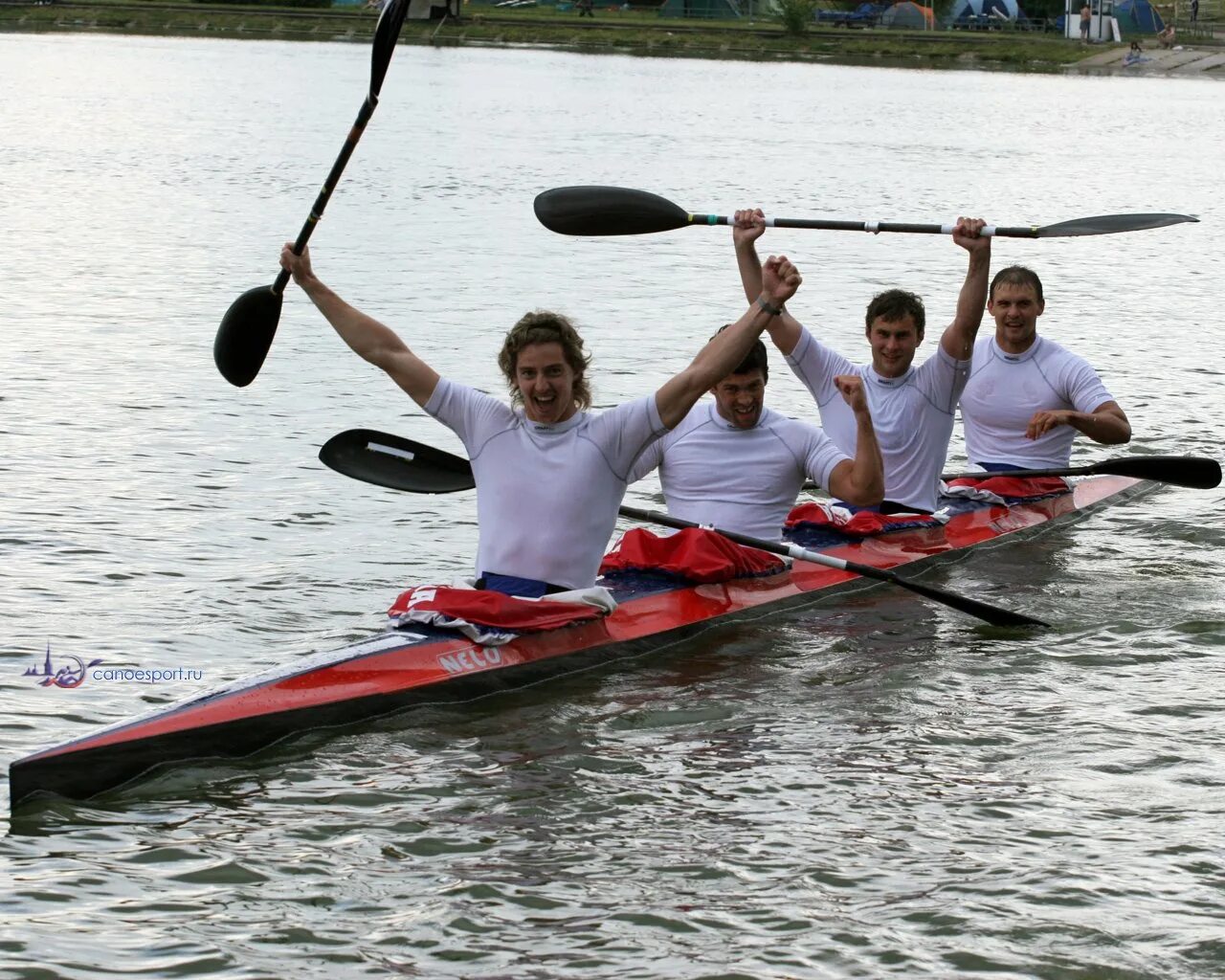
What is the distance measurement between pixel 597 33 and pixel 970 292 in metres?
62.1

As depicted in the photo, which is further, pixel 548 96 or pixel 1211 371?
pixel 548 96

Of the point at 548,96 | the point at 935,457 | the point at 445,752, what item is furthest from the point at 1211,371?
the point at 548,96

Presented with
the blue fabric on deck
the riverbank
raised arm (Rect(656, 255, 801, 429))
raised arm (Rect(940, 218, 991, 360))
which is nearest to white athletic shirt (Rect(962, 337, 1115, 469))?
raised arm (Rect(940, 218, 991, 360))

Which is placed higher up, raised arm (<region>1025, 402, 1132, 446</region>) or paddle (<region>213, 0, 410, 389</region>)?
paddle (<region>213, 0, 410, 389</region>)

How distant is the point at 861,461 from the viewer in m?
7.70

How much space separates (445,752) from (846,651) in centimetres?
226

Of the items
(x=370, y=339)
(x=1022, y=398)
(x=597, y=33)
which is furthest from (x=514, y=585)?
(x=597, y=33)

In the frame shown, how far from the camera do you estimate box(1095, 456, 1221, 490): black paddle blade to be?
996cm

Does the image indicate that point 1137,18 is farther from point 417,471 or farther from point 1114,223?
point 417,471

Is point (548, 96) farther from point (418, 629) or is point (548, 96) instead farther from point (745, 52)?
point (418, 629)

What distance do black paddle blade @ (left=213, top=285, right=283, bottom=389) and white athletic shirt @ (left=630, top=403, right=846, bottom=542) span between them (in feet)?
5.88

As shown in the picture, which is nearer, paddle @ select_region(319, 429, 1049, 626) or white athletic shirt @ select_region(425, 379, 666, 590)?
white athletic shirt @ select_region(425, 379, 666, 590)

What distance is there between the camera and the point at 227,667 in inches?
297

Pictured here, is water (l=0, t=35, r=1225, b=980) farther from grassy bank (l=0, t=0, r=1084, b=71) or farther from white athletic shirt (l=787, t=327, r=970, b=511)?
grassy bank (l=0, t=0, r=1084, b=71)
